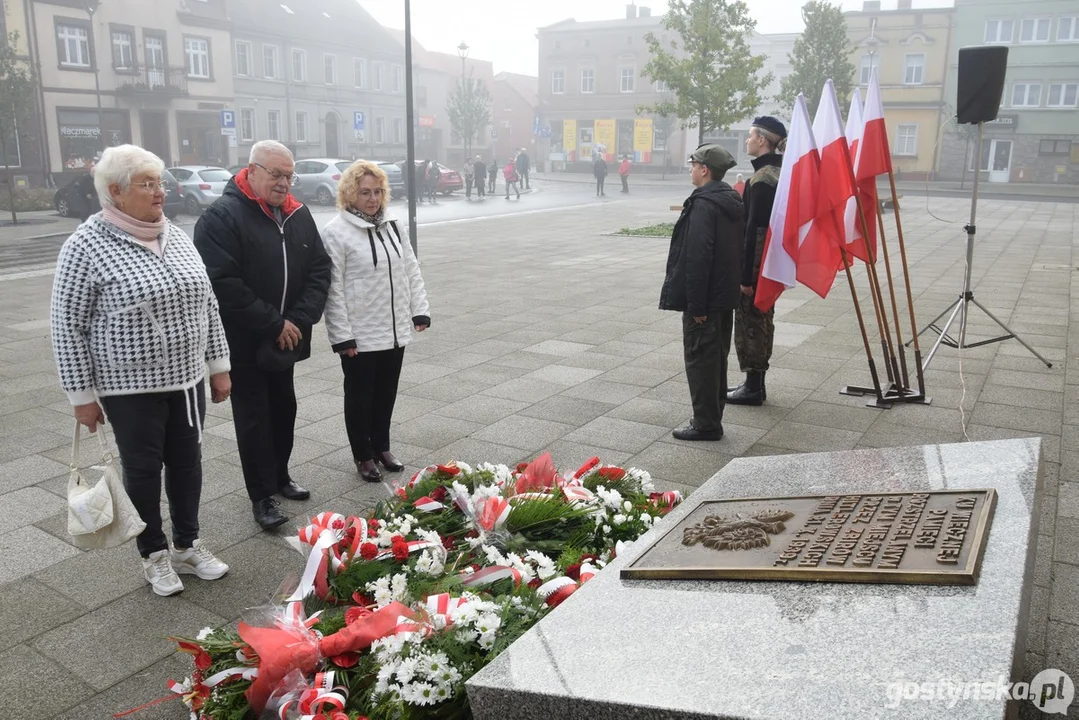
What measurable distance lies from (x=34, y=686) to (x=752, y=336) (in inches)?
194

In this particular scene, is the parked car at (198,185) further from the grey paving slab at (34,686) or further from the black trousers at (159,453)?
the grey paving slab at (34,686)

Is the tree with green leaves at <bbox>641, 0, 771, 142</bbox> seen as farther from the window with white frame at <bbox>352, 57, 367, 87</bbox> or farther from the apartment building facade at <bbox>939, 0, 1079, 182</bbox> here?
the window with white frame at <bbox>352, 57, 367, 87</bbox>

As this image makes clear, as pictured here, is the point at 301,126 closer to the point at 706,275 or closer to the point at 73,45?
the point at 73,45

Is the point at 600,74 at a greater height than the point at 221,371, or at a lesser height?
greater

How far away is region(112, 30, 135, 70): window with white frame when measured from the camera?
3428 cm

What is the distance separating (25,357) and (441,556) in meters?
6.60

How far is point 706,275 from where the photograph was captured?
18.6 feet

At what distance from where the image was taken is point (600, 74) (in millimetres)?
61219


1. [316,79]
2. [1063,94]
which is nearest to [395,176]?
[316,79]

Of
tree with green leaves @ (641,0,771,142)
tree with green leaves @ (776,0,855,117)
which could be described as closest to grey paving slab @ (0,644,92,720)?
tree with green leaves @ (641,0,771,142)

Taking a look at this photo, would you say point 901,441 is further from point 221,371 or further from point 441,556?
point 221,371

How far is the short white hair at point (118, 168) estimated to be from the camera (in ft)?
11.6

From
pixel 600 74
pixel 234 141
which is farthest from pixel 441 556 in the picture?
pixel 600 74

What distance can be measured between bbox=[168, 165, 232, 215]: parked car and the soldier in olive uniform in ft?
67.4
